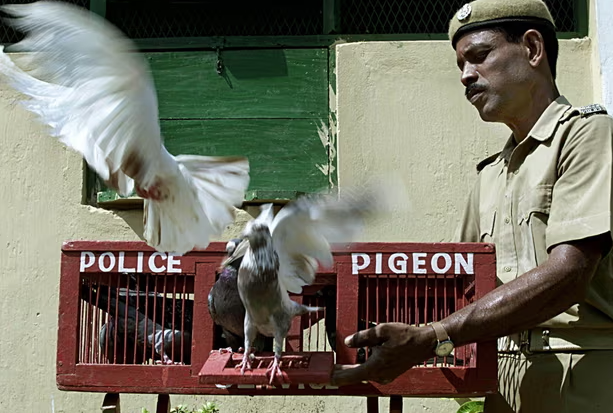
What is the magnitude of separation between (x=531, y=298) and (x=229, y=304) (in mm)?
815

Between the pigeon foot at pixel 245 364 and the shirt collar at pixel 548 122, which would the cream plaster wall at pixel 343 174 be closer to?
the shirt collar at pixel 548 122

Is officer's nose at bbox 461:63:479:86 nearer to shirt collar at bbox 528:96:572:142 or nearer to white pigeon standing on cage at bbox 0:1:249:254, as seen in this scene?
shirt collar at bbox 528:96:572:142

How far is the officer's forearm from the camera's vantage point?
8.13ft

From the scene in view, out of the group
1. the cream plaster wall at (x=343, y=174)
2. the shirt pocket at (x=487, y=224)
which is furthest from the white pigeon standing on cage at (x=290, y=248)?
the cream plaster wall at (x=343, y=174)

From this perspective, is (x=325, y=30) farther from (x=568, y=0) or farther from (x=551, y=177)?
(x=551, y=177)

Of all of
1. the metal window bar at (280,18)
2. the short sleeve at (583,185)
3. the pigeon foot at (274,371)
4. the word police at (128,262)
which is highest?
the metal window bar at (280,18)

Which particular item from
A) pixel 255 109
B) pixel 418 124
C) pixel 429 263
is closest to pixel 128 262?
pixel 429 263

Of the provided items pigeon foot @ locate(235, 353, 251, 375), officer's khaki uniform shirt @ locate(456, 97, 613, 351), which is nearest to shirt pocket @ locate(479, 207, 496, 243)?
officer's khaki uniform shirt @ locate(456, 97, 613, 351)

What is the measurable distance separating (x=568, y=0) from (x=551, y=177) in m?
2.59

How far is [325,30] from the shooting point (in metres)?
4.95

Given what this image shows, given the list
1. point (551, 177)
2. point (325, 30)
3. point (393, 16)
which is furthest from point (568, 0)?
point (551, 177)

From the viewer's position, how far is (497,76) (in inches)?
113

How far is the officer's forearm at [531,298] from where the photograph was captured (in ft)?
8.13

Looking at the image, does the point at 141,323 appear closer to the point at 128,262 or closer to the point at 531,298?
the point at 128,262
